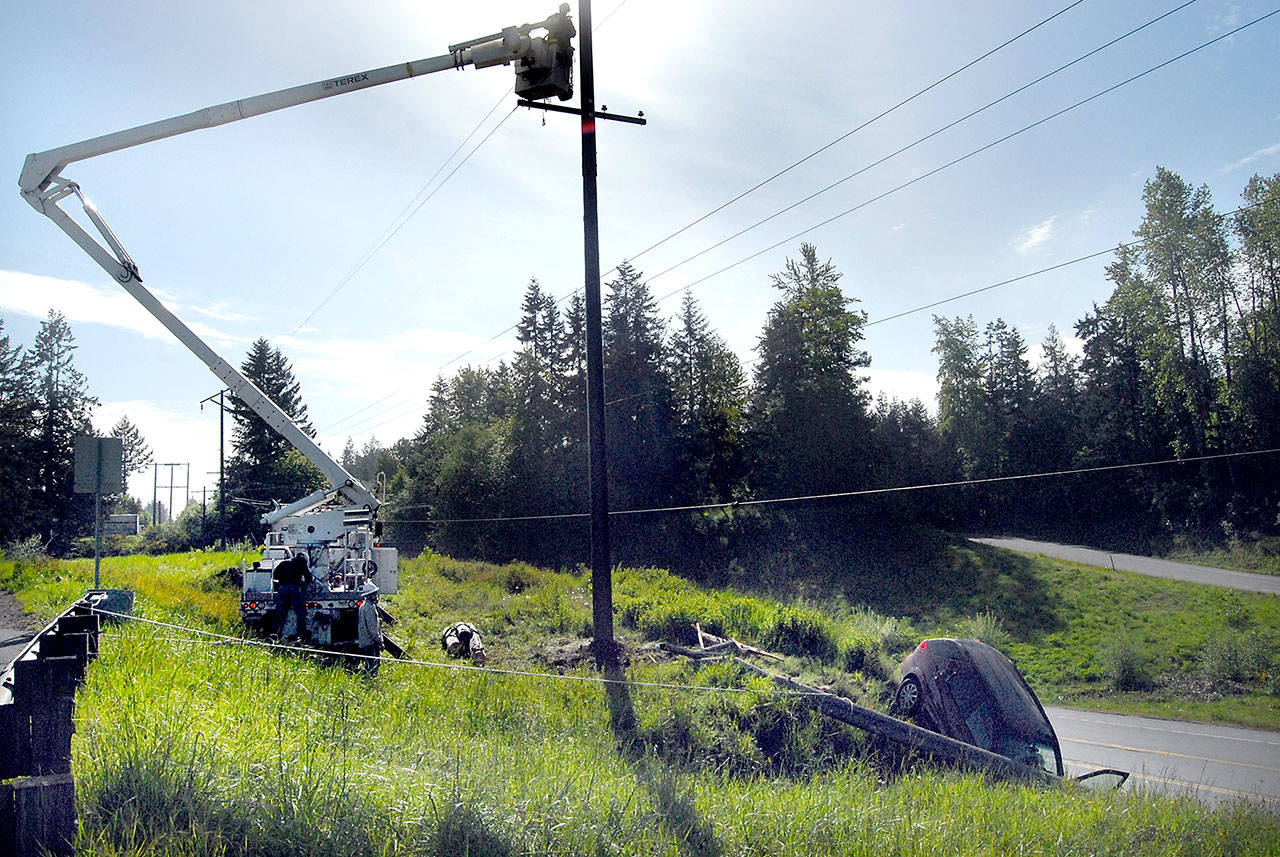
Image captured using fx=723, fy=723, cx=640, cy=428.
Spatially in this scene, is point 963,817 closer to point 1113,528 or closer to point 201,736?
point 201,736

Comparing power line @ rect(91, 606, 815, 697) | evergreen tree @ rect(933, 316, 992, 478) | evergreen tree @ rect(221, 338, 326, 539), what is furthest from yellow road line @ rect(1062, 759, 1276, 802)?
evergreen tree @ rect(221, 338, 326, 539)

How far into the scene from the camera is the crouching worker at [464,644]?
12.2 m

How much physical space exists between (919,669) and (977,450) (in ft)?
75.5

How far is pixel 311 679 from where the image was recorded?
326 inches

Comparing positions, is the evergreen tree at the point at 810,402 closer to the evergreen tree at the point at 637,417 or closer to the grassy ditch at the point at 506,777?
the evergreen tree at the point at 637,417

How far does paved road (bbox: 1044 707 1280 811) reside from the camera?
711 centimetres

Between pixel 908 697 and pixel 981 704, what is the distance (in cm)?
118

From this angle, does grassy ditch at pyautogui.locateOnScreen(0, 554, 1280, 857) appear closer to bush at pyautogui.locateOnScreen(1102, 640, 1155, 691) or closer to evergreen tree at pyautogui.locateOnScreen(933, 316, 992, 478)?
bush at pyautogui.locateOnScreen(1102, 640, 1155, 691)

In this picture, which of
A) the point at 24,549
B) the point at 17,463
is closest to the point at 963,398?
the point at 24,549

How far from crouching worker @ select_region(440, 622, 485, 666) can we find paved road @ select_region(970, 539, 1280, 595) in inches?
546

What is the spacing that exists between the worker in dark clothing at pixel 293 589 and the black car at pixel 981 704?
363 inches

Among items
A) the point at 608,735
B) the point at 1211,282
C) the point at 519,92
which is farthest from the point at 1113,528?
the point at 519,92

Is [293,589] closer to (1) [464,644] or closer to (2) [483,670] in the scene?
(1) [464,644]

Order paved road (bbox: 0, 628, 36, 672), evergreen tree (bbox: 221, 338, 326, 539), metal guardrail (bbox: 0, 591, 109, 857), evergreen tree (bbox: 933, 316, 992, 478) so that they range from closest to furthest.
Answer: metal guardrail (bbox: 0, 591, 109, 857)
paved road (bbox: 0, 628, 36, 672)
evergreen tree (bbox: 933, 316, 992, 478)
evergreen tree (bbox: 221, 338, 326, 539)
